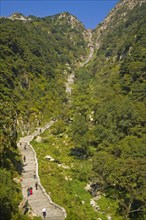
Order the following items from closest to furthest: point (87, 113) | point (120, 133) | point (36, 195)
A: point (36, 195), point (120, 133), point (87, 113)

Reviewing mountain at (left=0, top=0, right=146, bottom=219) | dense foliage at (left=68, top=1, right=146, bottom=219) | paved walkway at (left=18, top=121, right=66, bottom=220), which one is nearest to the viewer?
paved walkway at (left=18, top=121, right=66, bottom=220)

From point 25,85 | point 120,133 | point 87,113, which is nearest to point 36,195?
point 120,133

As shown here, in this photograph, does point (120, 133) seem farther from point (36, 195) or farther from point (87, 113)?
point (36, 195)

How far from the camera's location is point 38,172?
46625mm

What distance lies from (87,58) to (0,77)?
113620 millimetres

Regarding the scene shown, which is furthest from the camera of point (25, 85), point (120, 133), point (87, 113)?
point (25, 85)

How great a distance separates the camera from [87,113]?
256ft

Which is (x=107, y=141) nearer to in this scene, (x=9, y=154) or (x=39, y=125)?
(x=9, y=154)

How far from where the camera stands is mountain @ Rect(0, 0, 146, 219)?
132ft

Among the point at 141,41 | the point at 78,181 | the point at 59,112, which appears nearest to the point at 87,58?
the point at 141,41

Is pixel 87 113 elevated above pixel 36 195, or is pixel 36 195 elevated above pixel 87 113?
pixel 87 113

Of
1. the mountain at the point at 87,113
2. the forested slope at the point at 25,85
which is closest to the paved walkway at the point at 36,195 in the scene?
the mountain at the point at 87,113

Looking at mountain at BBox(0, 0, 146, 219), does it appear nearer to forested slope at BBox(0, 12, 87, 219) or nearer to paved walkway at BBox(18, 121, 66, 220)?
forested slope at BBox(0, 12, 87, 219)

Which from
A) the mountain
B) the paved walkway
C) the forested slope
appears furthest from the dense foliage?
the forested slope
